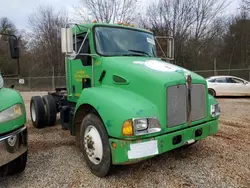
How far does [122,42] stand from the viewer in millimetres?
4387

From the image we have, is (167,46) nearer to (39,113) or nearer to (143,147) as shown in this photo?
(143,147)

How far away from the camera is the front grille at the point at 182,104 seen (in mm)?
3299

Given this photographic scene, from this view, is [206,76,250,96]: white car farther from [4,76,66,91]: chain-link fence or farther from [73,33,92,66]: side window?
[4,76,66,91]: chain-link fence

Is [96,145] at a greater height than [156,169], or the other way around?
[96,145]

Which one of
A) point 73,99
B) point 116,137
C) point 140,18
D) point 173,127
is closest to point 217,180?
point 173,127

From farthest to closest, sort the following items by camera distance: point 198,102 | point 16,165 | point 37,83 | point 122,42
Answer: point 37,83, point 122,42, point 198,102, point 16,165

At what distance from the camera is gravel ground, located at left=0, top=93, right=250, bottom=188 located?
10.9 feet

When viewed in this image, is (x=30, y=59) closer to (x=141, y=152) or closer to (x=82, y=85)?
(x=82, y=85)

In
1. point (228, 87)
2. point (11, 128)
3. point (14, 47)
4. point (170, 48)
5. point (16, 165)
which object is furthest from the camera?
point (228, 87)

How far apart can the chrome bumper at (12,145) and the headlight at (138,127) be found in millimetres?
1404

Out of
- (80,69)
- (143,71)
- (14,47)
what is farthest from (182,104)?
(14,47)

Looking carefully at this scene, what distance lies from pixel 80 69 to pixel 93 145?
5.94 ft

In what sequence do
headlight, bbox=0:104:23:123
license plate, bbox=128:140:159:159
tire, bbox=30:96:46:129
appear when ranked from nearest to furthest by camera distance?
headlight, bbox=0:104:23:123, license plate, bbox=128:140:159:159, tire, bbox=30:96:46:129

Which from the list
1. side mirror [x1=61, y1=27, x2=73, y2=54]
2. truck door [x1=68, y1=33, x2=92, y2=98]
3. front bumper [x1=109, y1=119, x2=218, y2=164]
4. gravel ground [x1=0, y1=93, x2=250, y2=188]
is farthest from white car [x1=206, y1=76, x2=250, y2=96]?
side mirror [x1=61, y1=27, x2=73, y2=54]
